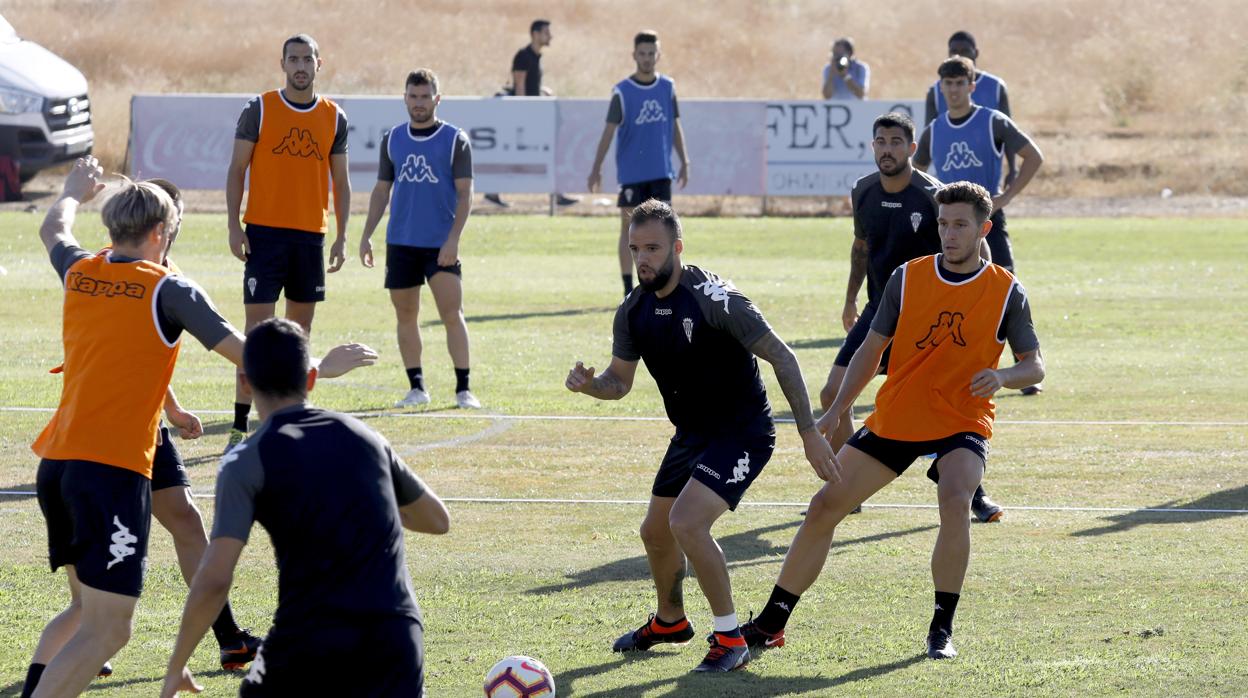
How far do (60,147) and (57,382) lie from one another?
573 inches

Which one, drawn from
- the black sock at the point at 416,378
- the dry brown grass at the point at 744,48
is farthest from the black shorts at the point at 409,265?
the dry brown grass at the point at 744,48

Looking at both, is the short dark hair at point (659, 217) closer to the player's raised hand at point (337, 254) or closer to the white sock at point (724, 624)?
the white sock at point (724, 624)

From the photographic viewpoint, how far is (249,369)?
15.4ft

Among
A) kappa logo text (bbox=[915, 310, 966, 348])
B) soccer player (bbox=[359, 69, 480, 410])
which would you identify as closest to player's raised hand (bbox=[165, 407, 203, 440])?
kappa logo text (bbox=[915, 310, 966, 348])

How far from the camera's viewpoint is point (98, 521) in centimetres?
563

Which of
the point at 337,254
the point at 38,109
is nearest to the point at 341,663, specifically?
the point at 337,254

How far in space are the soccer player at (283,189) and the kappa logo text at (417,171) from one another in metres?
1.32

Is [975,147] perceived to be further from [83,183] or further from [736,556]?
[83,183]

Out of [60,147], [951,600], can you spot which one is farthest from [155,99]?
[951,600]

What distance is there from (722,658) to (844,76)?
69.4 ft

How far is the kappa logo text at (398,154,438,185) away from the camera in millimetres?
12719

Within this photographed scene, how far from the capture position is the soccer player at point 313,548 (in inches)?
180

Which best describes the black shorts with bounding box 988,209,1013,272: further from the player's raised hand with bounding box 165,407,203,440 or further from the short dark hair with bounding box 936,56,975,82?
the player's raised hand with bounding box 165,407,203,440

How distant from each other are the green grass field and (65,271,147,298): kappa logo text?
1.57 meters
